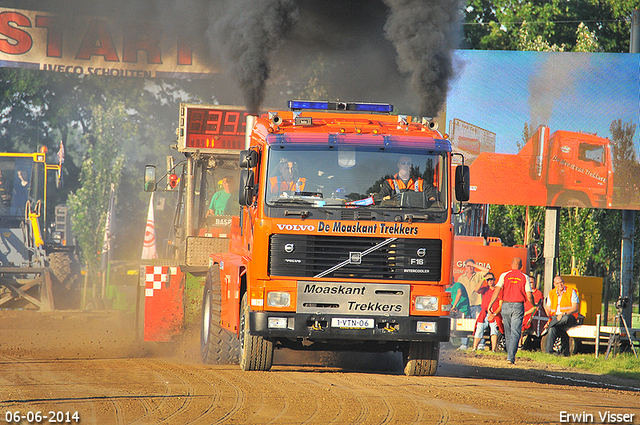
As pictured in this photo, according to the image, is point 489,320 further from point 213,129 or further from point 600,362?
point 213,129

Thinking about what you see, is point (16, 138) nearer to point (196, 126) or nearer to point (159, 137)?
point (159, 137)

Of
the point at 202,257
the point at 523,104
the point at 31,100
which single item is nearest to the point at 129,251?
the point at 31,100

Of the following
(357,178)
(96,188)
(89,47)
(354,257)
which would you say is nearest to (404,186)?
(357,178)

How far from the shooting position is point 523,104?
1906 centimetres

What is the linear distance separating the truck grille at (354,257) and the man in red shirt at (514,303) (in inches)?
170

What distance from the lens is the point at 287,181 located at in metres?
9.08

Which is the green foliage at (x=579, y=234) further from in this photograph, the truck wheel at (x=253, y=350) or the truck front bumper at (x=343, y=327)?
the truck wheel at (x=253, y=350)

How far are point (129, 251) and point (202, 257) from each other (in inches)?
1339

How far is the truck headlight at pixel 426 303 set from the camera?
9.05 metres

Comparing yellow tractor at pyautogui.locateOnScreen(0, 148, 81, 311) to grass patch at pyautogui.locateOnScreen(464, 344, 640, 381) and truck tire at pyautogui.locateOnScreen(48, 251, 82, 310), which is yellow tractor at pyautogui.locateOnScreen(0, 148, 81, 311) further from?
grass patch at pyautogui.locateOnScreen(464, 344, 640, 381)

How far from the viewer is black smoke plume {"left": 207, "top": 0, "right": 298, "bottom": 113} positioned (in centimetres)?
1384

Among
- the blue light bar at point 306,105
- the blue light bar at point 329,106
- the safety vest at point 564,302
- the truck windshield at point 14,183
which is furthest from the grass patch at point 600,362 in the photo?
the truck windshield at point 14,183

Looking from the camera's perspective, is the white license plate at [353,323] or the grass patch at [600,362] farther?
the grass patch at [600,362]

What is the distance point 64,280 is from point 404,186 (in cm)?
1448
